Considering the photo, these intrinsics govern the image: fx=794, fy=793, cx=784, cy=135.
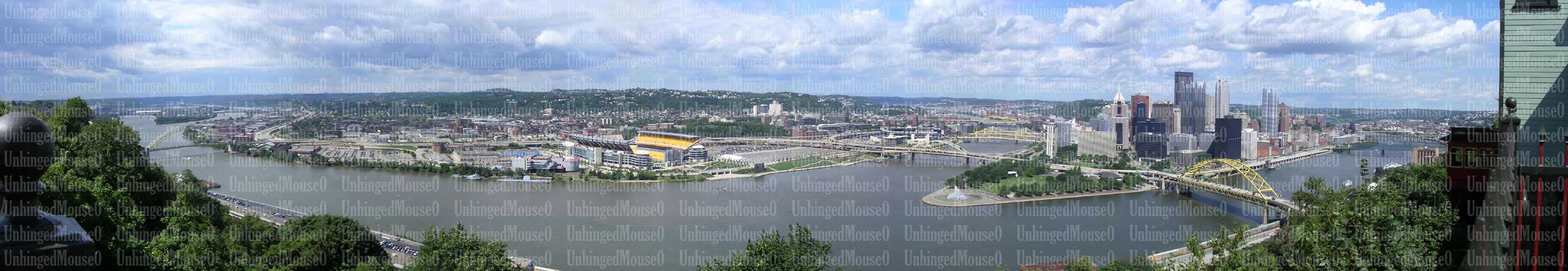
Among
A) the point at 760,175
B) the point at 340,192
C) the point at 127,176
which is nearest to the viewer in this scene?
the point at 127,176

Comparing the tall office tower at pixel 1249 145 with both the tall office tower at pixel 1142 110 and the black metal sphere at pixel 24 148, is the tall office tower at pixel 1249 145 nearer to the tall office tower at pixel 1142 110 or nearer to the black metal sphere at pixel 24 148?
the tall office tower at pixel 1142 110

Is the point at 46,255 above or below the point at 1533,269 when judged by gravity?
above

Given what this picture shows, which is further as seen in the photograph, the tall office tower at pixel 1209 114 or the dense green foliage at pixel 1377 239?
the tall office tower at pixel 1209 114

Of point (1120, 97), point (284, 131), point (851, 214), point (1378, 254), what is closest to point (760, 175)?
point (851, 214)

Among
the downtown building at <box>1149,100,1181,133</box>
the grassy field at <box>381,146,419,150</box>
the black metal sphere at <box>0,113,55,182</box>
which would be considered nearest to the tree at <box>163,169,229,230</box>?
the black metal sphere at <box>0,113,55,182</box>

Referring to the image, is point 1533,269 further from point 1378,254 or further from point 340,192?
point 340,192

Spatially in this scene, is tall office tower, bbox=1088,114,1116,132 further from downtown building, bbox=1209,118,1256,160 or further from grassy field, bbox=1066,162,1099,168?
grassy field, bbox=1066,162,1099,168

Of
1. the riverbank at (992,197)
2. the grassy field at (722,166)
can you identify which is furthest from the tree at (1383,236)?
the grassy field at (722,166)

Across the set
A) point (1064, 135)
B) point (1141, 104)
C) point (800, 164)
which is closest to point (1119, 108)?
point (1141, 104)
